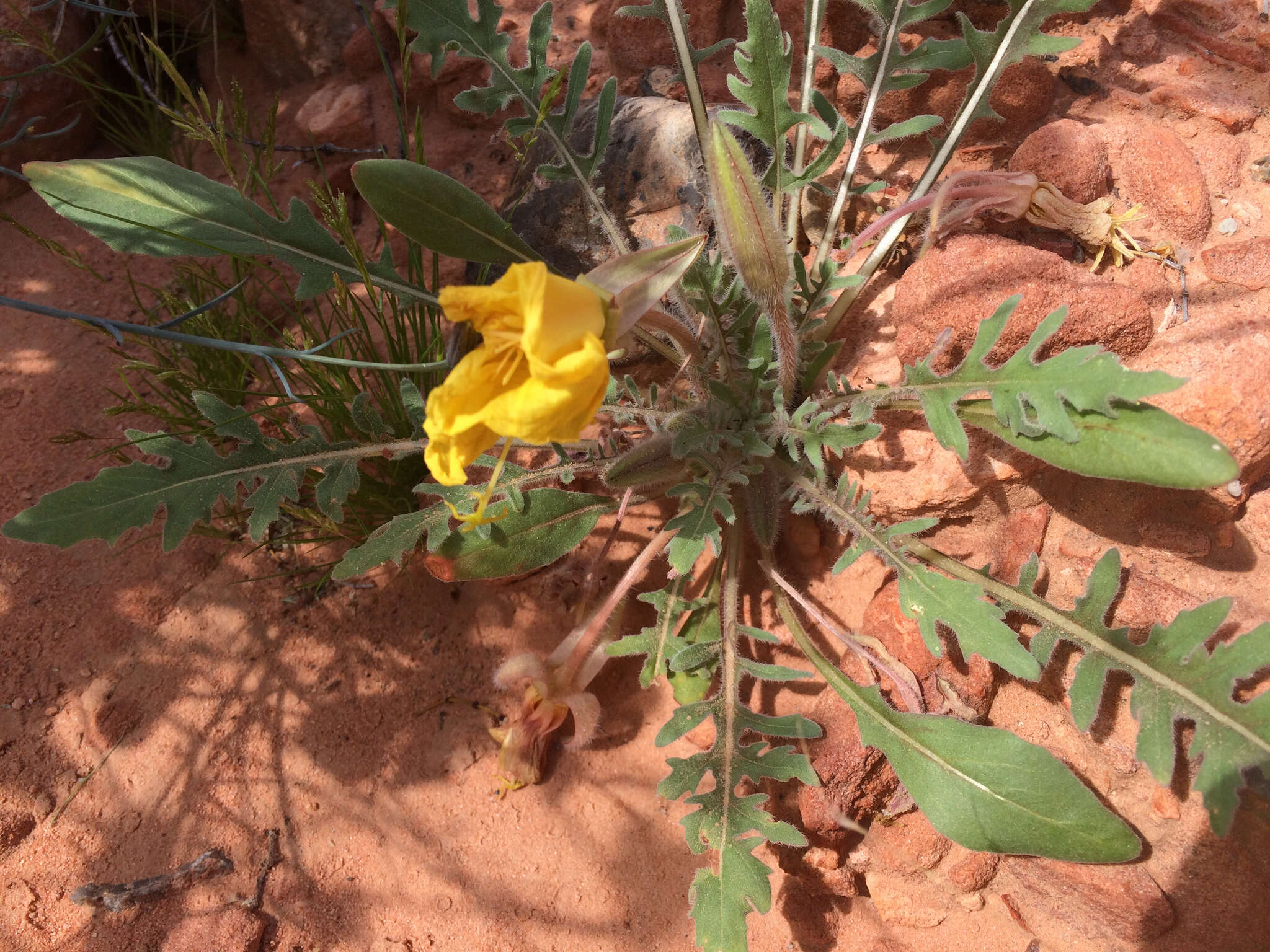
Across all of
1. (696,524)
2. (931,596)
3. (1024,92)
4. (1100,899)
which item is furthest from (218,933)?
(1024,92)

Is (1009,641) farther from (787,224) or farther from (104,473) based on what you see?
(104,473)

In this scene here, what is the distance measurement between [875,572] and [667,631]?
0.59 meters

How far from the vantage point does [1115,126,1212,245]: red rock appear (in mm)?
1993

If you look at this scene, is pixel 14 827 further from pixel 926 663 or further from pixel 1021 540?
pixel 1021 540

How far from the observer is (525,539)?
192 cm

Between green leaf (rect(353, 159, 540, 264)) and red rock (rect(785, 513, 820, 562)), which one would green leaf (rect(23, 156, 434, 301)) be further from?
red rock (rect(785, 513, 820, 562))

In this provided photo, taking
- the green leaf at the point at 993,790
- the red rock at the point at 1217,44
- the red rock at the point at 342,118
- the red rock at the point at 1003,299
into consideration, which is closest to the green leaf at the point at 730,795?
the green leaf at the point at 993,790

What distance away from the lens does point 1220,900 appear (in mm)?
1581

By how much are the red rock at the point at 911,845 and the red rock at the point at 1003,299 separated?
1069 millimetres

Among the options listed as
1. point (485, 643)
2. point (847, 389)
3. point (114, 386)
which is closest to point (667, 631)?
point (485, 643)

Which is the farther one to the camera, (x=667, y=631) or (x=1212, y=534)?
(x=667, y=631)

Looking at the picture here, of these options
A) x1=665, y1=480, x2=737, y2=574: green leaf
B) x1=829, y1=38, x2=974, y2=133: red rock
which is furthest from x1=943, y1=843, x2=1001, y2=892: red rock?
x1=829, y1=38, x2=974, y2=133: red rock

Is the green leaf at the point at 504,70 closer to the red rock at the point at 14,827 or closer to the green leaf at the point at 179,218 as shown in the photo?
the green leaf at the point at 179,218

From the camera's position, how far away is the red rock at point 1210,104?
2.13 metres
